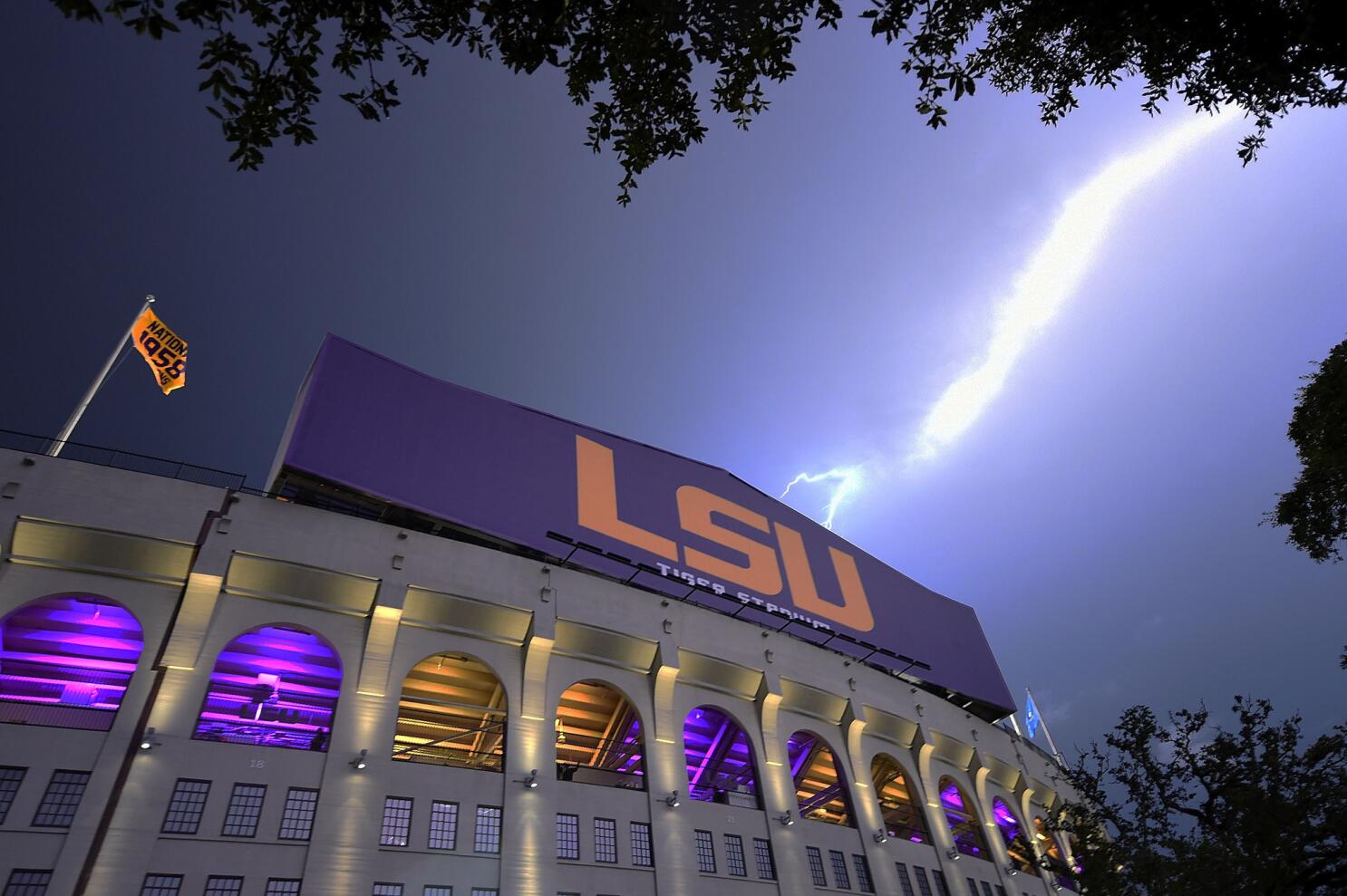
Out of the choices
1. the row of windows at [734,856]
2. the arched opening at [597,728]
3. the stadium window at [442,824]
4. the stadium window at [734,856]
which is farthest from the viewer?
the arched opening at [597,728]

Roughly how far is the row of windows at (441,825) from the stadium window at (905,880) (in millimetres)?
21597

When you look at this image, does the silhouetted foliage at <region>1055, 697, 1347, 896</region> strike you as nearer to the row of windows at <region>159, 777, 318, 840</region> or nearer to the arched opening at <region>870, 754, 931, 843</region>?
the arched opening at <region>870, 754, 931, 843</region>

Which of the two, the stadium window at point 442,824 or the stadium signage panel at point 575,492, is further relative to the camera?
the stadium signage panel at point 575,492

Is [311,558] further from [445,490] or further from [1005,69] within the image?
[1005,69]

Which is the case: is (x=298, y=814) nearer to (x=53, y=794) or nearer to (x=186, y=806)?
(x=186, y=806)

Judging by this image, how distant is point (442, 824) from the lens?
27.5 metres

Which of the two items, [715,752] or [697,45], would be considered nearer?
[697,45]

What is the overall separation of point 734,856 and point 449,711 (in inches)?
586

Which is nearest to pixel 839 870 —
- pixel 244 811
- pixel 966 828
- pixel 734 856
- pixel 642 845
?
pixel 734 856

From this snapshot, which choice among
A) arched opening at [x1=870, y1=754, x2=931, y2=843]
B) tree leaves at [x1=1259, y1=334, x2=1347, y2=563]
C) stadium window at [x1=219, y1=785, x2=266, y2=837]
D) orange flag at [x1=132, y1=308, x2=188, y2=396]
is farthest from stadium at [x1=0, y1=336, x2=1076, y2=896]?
tree leaves at [x1=1259, y1=334, x2=1347, y2=563]

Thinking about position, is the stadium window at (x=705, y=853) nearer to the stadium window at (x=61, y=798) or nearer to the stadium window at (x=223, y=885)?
the stadium window at (x=223, y=885)

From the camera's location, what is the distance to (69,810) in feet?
74.3

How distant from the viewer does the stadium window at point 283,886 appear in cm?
2391

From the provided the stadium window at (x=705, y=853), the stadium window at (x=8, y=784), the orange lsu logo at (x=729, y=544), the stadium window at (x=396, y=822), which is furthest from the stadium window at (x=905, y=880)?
the stadium window at (x=8, y=784)
